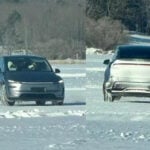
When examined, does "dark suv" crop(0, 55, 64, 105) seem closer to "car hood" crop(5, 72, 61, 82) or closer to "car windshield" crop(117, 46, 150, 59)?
"car hood" crop(5, 72, 61, 82)

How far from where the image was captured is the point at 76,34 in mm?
9008

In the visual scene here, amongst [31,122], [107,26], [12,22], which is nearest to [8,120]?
[31,122]

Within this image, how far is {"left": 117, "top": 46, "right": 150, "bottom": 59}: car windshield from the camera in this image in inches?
331

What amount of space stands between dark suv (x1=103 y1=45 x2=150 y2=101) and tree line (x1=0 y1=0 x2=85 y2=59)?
1.56 ft

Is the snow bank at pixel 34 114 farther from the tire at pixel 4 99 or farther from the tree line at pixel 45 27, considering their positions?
the tree line at pixel 45 27

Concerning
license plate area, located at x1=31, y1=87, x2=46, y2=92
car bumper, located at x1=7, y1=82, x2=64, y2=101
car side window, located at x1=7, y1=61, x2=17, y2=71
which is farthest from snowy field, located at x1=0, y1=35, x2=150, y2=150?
car side window, located at x1=7, y1=61, x2=17, y2=71

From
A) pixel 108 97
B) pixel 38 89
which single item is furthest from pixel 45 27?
pixel 108 97

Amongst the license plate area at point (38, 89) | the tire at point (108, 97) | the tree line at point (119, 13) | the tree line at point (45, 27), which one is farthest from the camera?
the license plate area at point (38, 89)

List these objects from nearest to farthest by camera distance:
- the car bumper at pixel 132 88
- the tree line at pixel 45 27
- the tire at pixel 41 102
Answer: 1. the car bumper at pixel 132 88
2. the tree line at pixel 45 27
3. the tire at pixel 41 102

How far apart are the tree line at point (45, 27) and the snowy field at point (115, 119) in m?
0.28

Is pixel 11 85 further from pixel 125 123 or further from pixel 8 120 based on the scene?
pixel 125 123

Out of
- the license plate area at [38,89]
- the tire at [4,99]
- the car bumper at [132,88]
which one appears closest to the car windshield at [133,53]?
the car bumper at [132,88]

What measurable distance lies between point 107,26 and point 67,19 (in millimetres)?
702

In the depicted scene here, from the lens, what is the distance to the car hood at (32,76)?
10734 millimetres
